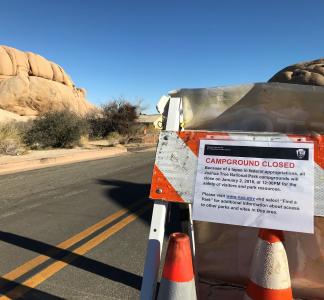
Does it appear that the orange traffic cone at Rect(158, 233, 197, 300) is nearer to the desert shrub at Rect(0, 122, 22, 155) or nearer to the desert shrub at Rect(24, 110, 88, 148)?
the desert shrub at Rect(0, 122, 22, 155)

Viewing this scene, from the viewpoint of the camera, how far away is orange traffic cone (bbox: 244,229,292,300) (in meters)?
2.84

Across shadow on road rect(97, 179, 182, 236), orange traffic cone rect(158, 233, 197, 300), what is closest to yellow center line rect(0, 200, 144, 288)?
shadow on road rect(97, 179, 182, 236)

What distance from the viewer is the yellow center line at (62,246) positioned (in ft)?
14.3

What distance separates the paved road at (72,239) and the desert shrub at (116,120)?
71.6ft

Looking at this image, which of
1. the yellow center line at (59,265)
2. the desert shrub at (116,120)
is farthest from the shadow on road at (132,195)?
the desert shrub at (116,120)

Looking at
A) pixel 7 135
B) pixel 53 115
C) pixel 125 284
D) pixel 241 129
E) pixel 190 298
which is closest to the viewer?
pixel 190 298

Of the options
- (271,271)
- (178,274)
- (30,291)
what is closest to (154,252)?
(178,274)

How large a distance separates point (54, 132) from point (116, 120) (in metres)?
9.04

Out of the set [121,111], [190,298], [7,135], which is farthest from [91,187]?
[121,111]

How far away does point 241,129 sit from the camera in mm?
3484

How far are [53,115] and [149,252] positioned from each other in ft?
74.7

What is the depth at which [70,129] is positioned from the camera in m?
24.7

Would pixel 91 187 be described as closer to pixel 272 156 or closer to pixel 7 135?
pixel 272 156

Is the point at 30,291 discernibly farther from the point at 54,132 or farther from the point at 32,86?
→ the point at 32,86
